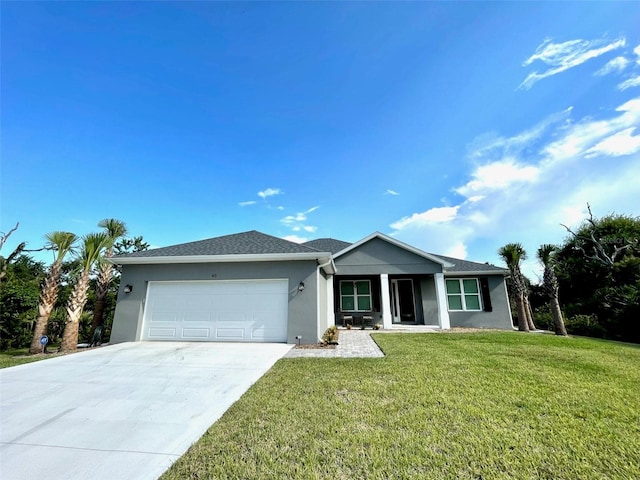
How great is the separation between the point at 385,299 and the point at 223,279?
8.34m

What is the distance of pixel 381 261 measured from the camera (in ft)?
46.5

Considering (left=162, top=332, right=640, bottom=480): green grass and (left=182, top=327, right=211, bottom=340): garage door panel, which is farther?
(left=182, top=327, right=211, bottom=340): garage door panel

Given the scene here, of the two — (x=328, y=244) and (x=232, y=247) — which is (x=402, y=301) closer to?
(x=328, y=244)

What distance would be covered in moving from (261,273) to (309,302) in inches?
82.9

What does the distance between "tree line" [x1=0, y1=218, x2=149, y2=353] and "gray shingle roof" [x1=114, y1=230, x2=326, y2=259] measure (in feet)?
4.62

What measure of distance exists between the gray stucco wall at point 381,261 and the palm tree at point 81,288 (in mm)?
10701

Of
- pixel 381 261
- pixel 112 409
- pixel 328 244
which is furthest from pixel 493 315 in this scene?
pixel 112 409

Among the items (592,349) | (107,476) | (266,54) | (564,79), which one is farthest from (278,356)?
(564,79)

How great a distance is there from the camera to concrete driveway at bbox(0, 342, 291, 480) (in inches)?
106

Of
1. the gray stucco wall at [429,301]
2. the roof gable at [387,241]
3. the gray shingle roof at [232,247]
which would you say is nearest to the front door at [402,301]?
the gray stucco wall at [429,301]

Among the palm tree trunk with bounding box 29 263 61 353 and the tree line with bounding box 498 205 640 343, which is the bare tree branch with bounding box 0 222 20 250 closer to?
the palm tree trunk with bounding box 29 263 61 353

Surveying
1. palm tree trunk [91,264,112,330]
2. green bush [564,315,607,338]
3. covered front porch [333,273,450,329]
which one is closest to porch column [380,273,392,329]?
covered front porch [333,273,450,329]

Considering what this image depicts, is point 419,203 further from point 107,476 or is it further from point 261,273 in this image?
point 107,476

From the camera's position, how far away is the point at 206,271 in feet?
32.4
